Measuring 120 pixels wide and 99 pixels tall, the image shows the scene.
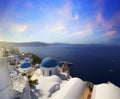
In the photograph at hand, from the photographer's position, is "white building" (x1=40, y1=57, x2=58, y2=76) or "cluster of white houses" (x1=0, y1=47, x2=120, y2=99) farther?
"white building" (x1=40, y1=57, x2=58, y2=76)

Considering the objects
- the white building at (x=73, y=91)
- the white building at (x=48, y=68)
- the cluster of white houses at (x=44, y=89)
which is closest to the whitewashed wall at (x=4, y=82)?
the cluster of white houses at (x=44, y=89)

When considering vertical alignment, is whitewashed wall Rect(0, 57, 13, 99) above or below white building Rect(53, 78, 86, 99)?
above

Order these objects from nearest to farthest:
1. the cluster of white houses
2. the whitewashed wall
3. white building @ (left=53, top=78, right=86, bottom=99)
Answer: the whitewashed wall
the cluster of white houses
white building @ (left=53, top=78, right=86, bottom=99)

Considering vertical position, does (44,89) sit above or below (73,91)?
below

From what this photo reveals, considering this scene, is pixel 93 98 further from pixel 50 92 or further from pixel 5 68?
pixel 5 68

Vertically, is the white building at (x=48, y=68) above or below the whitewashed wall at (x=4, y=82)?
below

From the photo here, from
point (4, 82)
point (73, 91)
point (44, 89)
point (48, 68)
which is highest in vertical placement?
point (4, 82)

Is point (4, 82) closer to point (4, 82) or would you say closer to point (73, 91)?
point (4, 82)

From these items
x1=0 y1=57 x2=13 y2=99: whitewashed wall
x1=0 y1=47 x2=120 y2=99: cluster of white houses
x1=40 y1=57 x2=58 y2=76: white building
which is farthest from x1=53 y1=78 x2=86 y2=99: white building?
x1=40 y1=57 x2=58 y2=76: white building

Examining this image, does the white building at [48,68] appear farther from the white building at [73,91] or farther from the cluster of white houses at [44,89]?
the white building at [73,91]

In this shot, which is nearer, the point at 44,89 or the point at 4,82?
the point at 4,82

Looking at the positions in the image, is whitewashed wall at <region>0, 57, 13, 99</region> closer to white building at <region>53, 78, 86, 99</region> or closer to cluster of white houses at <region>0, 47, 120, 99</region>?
cluster of white houses at <region>0, 47, 120, 99</region>

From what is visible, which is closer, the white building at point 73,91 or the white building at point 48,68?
the white building at point 73,91

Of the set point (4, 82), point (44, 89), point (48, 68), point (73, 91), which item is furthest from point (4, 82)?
point (48, 68)
